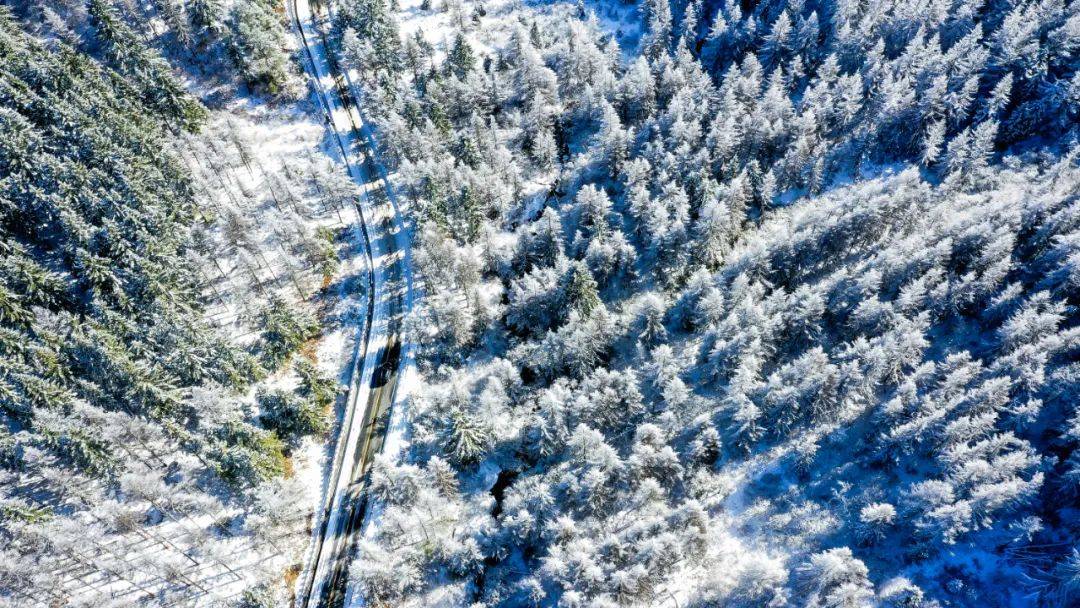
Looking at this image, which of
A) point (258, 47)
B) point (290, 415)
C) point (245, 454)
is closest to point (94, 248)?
point (290, 415)

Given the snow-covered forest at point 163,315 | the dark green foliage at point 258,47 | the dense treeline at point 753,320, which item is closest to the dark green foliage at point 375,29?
the dense treeline at point 753,320

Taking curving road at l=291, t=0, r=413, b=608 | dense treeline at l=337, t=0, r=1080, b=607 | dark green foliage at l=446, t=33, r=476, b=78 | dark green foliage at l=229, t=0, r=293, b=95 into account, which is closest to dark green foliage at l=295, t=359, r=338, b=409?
curving road at l=291, t=0, r=413, b=608

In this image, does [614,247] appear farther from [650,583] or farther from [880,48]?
[880,48]

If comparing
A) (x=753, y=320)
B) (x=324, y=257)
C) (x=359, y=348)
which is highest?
(x=324, y=257)

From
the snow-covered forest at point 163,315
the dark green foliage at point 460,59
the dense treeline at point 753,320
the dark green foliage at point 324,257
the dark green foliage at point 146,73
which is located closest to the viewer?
the dense treeline at point 753,320

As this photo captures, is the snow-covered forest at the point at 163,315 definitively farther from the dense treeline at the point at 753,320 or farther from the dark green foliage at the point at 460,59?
the dark green foliage at the point at 460,59

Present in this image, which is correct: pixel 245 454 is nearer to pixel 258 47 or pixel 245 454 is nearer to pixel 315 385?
pixel 315 385
